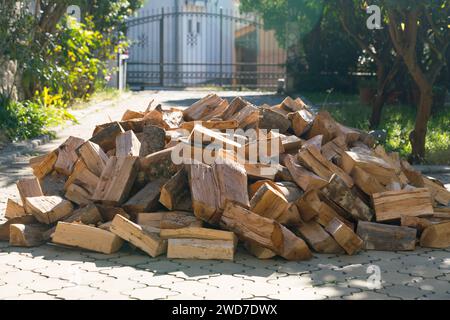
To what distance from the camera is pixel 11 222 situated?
259 inches

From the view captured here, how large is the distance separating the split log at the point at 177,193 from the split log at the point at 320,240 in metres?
0.92

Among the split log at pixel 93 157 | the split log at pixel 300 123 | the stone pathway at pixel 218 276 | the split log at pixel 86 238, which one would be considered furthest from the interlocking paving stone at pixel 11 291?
the split log at pixel 300 123

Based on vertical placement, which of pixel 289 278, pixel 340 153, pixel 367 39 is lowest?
pixel 289 278

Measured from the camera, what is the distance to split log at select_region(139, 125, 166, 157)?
7.27 m

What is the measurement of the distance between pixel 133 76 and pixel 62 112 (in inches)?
643

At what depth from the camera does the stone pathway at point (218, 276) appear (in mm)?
5043

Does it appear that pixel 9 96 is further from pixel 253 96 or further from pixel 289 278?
pixel 253 96

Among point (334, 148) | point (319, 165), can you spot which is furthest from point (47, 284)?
point (334, 148)

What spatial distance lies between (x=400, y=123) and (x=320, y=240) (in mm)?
10538

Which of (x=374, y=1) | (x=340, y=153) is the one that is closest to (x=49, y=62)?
(x=374, y=1)

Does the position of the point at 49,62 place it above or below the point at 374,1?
below

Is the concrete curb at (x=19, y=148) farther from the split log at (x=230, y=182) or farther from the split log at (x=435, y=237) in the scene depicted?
the split log at (x=435, y=237)

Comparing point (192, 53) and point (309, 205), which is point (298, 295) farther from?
point (192, 53)
